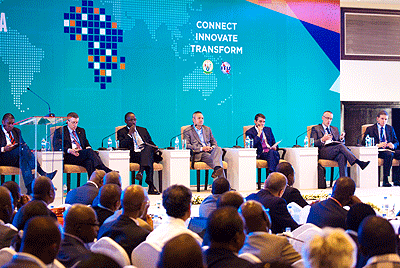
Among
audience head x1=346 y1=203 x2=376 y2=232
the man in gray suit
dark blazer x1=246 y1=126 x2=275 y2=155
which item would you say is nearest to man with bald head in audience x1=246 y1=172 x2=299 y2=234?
audience head x1=346 y1=203 x2=376 y2=232

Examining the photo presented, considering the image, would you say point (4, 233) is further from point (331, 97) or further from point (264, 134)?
point (331, 97)

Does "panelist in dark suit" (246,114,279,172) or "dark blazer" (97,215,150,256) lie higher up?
"panelist in dark suit" (246,114,279,172)

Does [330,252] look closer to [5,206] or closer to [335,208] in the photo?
[335,208]

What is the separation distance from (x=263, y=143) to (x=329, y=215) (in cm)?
511

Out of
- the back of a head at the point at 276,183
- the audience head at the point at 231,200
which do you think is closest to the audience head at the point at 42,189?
the audience head at the point at 231,200

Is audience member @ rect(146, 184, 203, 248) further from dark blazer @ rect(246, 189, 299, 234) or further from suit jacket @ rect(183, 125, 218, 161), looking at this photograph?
suit jacket @ rect(183, 125, 218, 161)

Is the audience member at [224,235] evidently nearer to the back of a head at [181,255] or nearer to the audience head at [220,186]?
the back of a head at [181,255]

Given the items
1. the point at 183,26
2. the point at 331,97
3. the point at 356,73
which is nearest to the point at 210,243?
the point at 183,26

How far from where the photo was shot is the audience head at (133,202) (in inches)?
112

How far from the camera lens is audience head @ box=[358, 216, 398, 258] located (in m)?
1.87

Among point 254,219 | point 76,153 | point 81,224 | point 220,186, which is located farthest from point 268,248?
point 76,153

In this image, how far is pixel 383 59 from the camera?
1041 centimetres

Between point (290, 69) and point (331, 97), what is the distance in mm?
1047

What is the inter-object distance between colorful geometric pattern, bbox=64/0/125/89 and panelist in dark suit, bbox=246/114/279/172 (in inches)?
104
